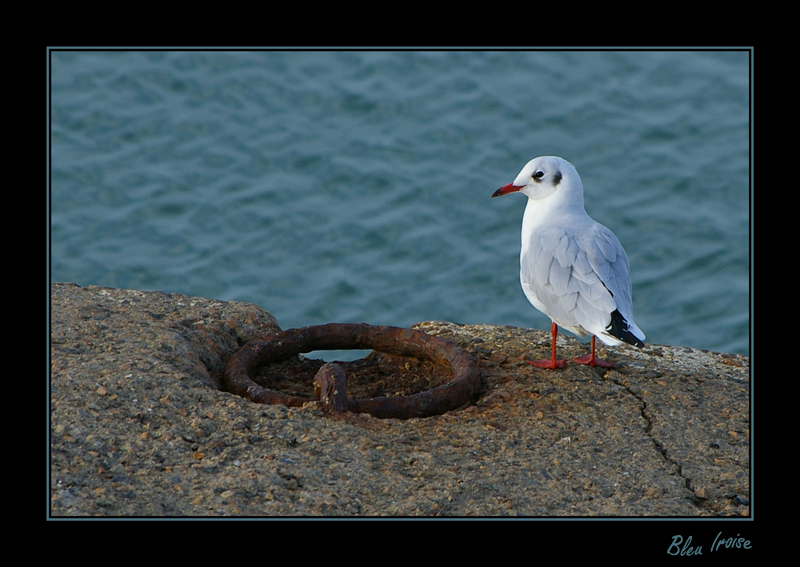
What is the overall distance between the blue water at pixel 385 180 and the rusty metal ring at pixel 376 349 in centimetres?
422

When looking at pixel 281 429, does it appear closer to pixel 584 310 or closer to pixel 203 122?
pixel 584 310

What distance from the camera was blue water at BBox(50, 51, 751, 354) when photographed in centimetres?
1027

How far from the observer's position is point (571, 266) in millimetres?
5160

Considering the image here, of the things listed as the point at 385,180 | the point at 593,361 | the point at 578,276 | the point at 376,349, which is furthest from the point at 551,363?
the point at 385,180

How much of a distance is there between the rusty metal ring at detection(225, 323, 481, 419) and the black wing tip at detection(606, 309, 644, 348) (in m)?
0.75

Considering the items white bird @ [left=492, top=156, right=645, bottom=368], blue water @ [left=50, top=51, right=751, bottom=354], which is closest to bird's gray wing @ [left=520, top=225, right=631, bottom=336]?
white bird @ [left=492, top=156, right=645, bottom=368]

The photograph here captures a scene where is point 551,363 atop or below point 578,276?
below

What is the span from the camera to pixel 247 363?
16.6ft

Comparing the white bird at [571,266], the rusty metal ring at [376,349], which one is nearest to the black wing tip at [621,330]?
the white bird at [571,266]

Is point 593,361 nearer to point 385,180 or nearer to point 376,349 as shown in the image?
point 376,349

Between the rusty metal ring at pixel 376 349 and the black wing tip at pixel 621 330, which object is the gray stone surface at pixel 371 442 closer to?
the rusty metal ring at pixel 376 349

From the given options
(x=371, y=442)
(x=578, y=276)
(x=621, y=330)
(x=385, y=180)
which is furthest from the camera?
(x=385, y=180)

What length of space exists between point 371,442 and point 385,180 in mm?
7273

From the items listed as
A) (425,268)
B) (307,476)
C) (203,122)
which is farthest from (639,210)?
(307,476)
